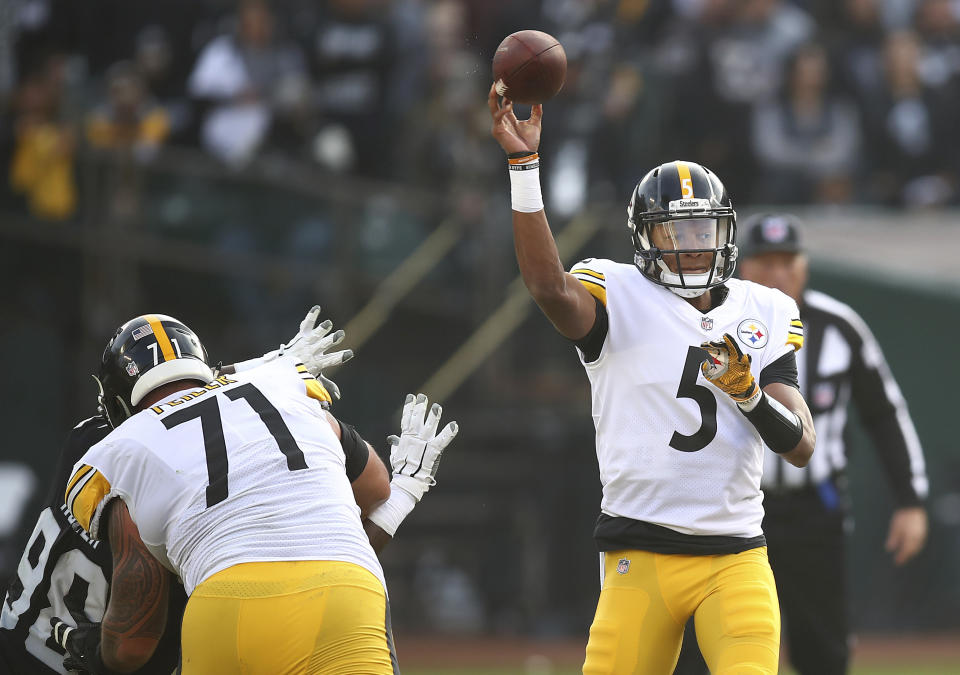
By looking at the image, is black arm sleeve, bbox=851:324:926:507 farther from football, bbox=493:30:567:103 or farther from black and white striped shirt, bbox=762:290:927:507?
football, bbox=493:30:567:103

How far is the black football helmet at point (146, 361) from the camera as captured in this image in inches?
150

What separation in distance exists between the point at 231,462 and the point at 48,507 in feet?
2.86

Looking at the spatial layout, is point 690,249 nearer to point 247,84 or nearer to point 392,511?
point 392,511

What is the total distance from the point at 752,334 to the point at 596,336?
19.9 inches

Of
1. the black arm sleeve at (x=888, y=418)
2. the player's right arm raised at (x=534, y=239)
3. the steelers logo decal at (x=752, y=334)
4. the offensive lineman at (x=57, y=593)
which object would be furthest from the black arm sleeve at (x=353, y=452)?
the black arm sleeve at (x=888, y=418)

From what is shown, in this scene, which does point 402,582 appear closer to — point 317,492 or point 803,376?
point 803,376

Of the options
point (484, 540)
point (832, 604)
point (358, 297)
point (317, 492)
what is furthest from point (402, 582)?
point (317, 492)

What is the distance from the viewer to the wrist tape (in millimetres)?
3836

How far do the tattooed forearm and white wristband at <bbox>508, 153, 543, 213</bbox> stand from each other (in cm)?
145

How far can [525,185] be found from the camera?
3906mm

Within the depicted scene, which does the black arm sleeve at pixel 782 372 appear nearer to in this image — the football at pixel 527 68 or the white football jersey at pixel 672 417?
the white football jersey at pixel 672 417

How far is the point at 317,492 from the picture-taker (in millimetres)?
3562

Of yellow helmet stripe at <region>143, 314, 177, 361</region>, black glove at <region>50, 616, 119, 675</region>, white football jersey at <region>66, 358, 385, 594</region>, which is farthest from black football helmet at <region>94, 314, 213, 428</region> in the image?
black glove at <region>50, 616, 119, 675</region>

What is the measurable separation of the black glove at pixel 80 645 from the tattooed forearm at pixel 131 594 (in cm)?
13
